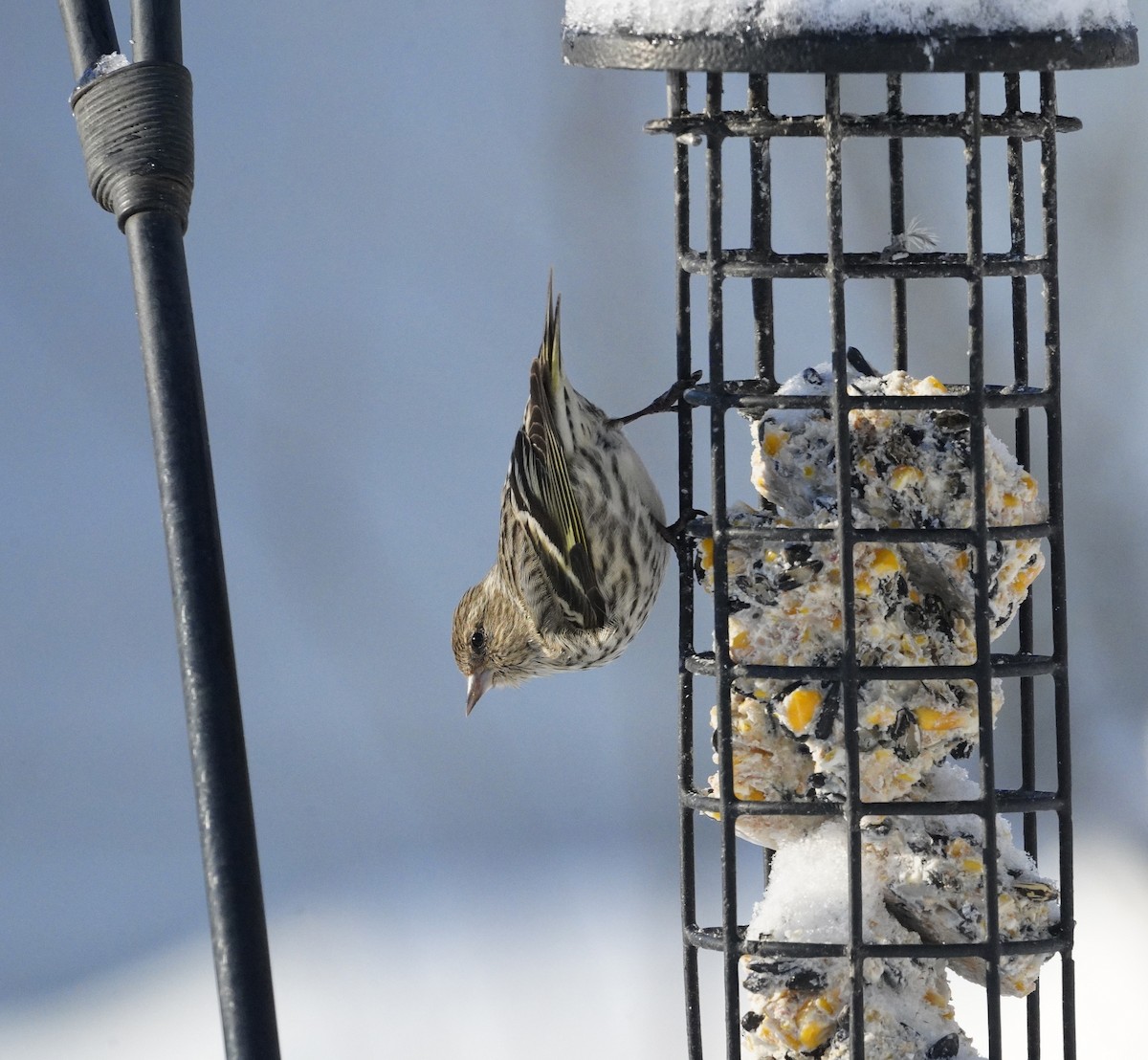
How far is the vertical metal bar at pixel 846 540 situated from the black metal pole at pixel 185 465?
28.1 inches

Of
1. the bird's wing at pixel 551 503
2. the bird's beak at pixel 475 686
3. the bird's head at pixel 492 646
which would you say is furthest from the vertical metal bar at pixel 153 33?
the bird's beak at pixel 475 686

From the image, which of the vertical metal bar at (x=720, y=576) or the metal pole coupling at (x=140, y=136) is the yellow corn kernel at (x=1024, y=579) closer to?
the vertical metal bar at (x=720, y=576)

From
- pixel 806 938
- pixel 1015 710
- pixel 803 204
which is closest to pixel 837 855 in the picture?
pixel 806 938

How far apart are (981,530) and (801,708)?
323 millimetres

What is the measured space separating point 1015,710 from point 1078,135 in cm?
151

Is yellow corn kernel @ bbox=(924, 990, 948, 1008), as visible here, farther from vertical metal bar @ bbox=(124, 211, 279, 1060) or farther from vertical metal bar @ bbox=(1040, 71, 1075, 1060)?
vertical metal bar @ bbox=(124, 211, 279, 1060)

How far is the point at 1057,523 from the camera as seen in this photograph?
7.02ft

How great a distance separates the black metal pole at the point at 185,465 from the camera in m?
1.64

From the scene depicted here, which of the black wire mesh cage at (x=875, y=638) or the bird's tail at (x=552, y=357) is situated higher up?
the bird's tail at (x=552, y=357)

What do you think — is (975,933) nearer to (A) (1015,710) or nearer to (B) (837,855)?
(B) (837,855)

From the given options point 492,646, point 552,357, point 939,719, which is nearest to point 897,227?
point 939,719

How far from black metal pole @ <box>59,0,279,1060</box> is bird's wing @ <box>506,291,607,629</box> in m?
1.48

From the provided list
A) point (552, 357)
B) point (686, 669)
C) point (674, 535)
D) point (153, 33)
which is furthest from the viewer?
point (552, 357)

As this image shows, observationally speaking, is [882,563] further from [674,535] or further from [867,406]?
[674,535]
